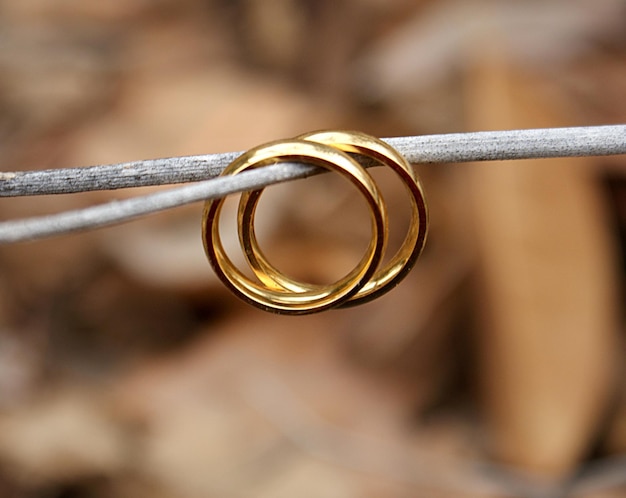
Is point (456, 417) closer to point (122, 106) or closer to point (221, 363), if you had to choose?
point (221, 363)

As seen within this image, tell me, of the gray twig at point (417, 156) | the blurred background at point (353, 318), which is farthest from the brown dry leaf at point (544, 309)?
the gray twig at point (417, 156)

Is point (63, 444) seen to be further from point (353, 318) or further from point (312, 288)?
point (312, 288)

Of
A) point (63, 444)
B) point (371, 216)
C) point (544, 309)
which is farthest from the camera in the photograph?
point (63, 444)

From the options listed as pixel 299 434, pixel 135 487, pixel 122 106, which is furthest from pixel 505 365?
pixel 122 106

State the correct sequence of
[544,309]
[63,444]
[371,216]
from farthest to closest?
[63,444]
[544,309]
[371,216]

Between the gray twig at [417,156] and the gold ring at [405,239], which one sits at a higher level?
the gray twig at [417,156]

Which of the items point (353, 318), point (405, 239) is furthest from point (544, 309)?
point (405, 239)

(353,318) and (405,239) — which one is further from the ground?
(353,318)

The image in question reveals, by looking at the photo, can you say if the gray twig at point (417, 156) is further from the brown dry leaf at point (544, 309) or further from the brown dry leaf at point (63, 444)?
the brown dry leaf at point (63, 444)
